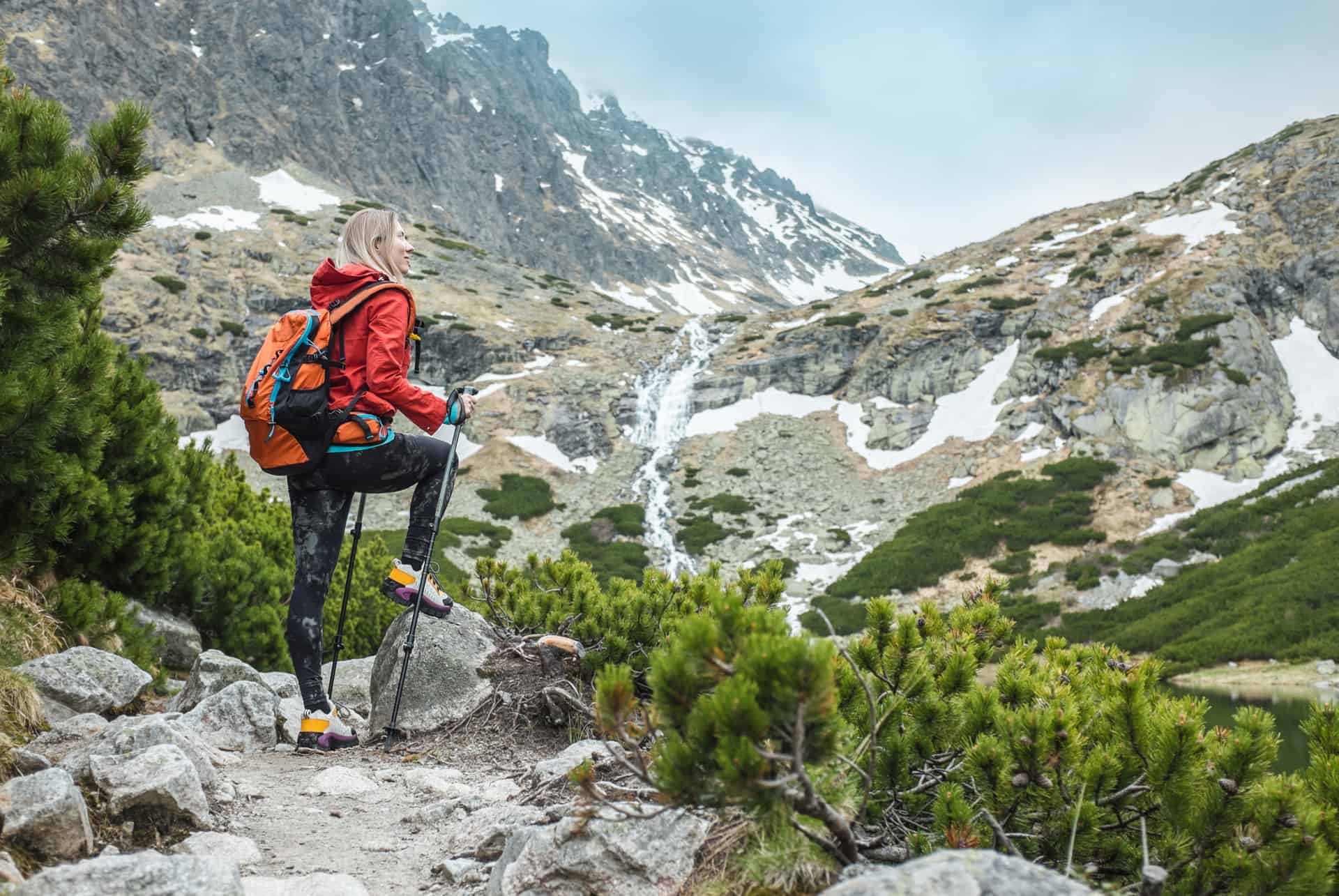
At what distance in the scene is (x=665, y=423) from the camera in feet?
155

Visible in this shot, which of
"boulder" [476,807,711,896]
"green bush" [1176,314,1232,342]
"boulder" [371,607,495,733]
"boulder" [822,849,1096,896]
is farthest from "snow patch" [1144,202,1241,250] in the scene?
"boulder" [822,849,1096,896]

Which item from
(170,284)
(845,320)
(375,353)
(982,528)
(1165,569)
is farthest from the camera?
(170,284)

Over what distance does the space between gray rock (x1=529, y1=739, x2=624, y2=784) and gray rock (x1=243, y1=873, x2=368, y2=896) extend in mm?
1062

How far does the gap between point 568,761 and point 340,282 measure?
288 centimetres

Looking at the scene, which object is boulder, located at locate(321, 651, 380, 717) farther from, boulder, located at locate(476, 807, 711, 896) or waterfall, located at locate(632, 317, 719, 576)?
waterfall, located at locate(632, 317, 719, 576)

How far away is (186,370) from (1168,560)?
5155 cm

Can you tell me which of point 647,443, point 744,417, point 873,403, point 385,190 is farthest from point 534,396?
point 385,190

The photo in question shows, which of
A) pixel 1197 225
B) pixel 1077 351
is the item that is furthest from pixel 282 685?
pixel 1197 225

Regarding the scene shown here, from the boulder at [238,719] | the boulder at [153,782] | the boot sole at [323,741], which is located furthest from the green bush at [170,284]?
the boulder at [153,782]

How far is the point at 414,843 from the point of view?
3275mm

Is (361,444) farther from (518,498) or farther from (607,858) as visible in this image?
(518,498)

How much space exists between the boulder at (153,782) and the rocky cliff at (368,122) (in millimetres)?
77210

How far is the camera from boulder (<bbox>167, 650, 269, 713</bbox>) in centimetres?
554

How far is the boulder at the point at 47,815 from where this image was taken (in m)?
2.36
